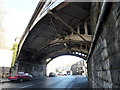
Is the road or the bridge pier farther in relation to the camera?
the bridge pier

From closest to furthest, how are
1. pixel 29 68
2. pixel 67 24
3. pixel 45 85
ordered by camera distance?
pixel 45 85
pixel 67 24
pixel 29 68

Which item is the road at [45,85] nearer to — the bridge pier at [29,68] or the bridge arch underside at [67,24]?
the bridge arch underside at [67,24]

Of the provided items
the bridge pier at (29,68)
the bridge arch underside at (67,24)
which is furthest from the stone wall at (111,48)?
the bridge pier at (29,68)

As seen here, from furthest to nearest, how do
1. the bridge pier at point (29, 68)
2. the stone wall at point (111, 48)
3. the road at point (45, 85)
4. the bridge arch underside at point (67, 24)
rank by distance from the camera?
the bridge pier at point (29, 68) → the bridge arch underside at point (67, 24) → the road at point (45, 85) → the stone wall at point (111, 48)

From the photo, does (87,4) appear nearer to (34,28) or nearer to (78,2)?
(78,2)

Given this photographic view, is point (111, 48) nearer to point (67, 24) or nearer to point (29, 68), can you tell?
point (67, 24)

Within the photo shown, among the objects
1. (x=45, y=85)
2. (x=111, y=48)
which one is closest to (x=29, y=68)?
(x=45, y=85)

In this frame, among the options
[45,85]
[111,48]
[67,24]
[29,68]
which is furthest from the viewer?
[29,68]

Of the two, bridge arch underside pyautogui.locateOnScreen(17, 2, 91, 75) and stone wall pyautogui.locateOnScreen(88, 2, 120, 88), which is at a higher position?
bridge arch underside pyautogui.locateOnScreen(17, 2, 91, 75)

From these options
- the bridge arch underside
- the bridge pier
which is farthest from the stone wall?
the bridge pier

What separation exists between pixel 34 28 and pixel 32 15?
2.24 metres

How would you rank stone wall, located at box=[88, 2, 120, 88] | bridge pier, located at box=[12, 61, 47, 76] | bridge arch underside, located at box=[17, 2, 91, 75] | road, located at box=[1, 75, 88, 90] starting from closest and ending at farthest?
1. stone wall, located at box=[88, 2, 120, 88]
2. road, located at box=[1, 75, 88, 90]
3. bridge arch underside, located at box=[17, 2, 91, 75]
4. bridge pier, located at box=[12, 61, 47, 76]

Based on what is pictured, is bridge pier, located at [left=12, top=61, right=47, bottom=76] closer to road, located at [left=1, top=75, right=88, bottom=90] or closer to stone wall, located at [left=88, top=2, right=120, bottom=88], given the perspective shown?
road, located at [left=1, top=75, right=88, bottom=90]

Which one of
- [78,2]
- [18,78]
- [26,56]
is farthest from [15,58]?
[78,2]
